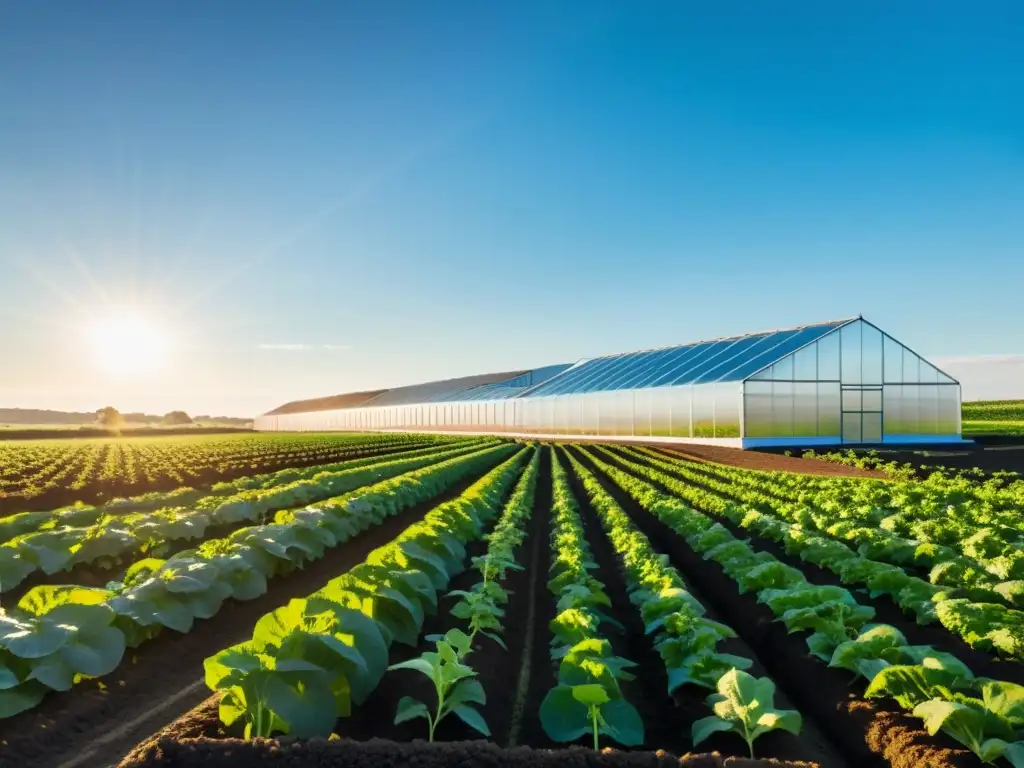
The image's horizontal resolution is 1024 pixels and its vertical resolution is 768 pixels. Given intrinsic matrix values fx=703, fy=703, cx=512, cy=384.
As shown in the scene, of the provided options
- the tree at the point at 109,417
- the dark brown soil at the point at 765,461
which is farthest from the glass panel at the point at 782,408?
the tree at the point at 109,417

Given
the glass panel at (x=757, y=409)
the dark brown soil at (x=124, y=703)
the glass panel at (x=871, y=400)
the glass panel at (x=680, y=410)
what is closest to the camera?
the dark brown soil at (x=124, y=703)

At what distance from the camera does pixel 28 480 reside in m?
23.5

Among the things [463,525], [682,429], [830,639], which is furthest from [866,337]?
[830,639]

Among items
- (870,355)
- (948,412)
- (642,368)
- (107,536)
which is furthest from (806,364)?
(107,536)

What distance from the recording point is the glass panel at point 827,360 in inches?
1209

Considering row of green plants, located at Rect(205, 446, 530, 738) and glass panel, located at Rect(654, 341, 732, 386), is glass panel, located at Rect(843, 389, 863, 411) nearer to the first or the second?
glass panel, located at Rect(654, 341, 732, 386)

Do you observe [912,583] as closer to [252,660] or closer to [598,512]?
[252,660]

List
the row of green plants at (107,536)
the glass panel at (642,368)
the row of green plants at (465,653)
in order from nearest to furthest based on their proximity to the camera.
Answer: the row of green plants at (465,653), the row of green plants at (107,536), the glass panel at (642,368)

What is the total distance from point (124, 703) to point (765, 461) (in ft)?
76.6

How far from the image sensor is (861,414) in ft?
101

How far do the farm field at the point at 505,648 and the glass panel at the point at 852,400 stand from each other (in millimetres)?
20994

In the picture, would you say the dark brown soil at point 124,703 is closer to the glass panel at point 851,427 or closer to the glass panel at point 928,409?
the glass panel at point 851,427

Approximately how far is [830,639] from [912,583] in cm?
193

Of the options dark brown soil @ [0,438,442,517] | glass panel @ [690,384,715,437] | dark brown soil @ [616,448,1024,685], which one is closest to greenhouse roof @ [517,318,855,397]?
glass panel @ [690,384,715,437]
